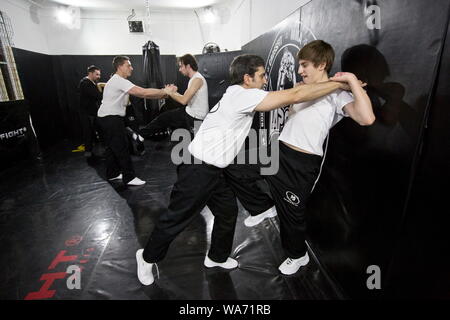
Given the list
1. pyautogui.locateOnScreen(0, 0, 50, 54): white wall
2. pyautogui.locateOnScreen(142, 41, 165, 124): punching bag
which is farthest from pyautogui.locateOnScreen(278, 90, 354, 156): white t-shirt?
pyautogui.locateOnScreen(0, 0, 50, 54): white wall

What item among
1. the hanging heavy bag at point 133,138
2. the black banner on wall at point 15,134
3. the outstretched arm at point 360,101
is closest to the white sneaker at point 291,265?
the outstretched arm at point 360,101

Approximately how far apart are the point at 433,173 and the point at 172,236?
138 centimetres

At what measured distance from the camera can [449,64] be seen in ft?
3.10

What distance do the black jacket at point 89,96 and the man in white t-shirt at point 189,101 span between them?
1.23 metres

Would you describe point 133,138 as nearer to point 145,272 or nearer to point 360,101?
point 145,272

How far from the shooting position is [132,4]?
19.3 ft

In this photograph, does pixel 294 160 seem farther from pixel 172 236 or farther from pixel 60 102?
pixel 60 102

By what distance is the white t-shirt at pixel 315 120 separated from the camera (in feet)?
4.99

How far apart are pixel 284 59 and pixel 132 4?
16.2 ft

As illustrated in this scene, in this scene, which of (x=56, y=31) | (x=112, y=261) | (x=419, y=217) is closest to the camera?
(x=419, y=217)

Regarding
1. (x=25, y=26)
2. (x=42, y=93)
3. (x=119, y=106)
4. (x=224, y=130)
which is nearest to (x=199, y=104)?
(x=119, y=106)

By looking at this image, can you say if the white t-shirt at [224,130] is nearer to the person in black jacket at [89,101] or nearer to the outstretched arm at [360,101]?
the outstretched arm at [360,101]

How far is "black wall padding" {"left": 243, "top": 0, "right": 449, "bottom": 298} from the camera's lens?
41.8 inches
